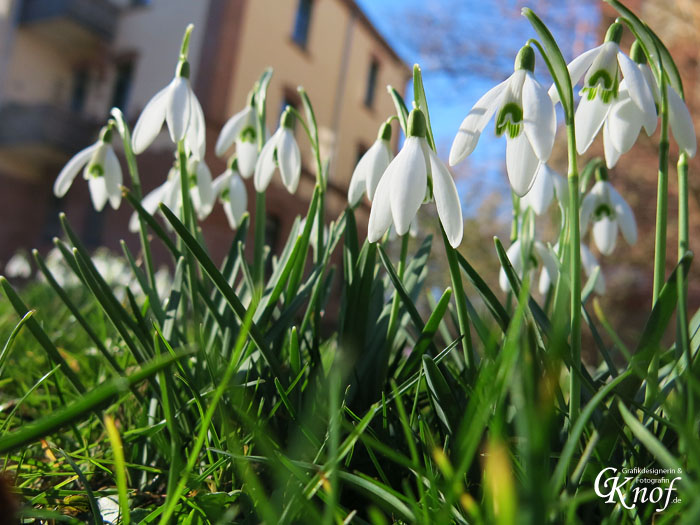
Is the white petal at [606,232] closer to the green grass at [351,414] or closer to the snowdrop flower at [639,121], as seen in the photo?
the green grass at [351,414]

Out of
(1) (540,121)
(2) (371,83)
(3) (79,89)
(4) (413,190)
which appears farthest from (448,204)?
(2) (371,83)

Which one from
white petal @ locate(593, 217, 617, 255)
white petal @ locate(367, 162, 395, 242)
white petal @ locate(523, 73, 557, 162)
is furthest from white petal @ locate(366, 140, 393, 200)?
white petal @ locate(593, 217, 617, 255)

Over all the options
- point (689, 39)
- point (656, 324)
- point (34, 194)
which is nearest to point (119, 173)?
point (656, 324)

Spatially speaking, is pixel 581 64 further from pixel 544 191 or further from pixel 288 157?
pixel 288 157

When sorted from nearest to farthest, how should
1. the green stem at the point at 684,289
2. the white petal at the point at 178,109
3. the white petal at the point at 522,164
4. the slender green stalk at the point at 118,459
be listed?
1. the slender green stalk at the point at 118,459
2. the green stem at the point at 684,289
3. the white petal at the point at 522,164
4. the white petal at the point at 178,109

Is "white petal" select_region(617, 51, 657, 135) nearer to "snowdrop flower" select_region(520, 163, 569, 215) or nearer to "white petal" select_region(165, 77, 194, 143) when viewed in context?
"snowdrop flower" select_region(520, 163, 569, 215)

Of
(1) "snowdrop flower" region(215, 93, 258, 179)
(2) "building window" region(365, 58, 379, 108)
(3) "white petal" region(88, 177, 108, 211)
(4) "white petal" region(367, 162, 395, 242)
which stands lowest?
(3) "white petal" region(88, 177, 108, 211)

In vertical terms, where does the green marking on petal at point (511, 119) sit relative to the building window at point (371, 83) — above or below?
below

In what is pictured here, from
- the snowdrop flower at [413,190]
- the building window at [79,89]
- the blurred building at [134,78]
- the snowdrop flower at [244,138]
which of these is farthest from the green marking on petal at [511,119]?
the building window at [79,89]
